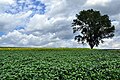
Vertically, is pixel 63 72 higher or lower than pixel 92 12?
lower

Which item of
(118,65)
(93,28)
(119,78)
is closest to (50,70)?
(119,78)

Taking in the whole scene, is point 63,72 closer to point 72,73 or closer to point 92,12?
point 72,73

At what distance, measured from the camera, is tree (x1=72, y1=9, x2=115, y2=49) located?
9156 cm

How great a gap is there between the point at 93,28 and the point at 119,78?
231 feet

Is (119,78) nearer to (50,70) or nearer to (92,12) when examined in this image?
(50,70)

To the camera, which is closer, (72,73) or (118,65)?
(72,73)

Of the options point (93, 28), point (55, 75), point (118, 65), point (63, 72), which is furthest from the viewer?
point (93, 28)

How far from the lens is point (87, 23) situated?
93062mm

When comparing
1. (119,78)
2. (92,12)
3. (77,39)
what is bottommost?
(119,78)

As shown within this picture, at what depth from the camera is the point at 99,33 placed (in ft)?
302

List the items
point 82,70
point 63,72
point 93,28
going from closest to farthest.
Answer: point 63,72
point 82,70
point 93,28

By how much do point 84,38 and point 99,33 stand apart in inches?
189

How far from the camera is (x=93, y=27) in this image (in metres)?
91.6

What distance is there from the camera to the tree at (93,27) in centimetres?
9156
